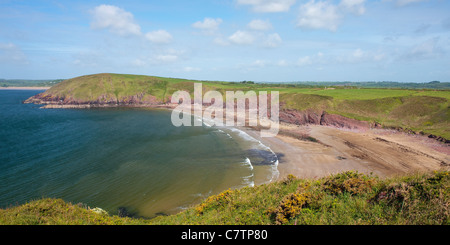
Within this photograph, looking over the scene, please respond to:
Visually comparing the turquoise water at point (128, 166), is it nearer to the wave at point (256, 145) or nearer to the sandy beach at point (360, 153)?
the wave at point (256, 145)

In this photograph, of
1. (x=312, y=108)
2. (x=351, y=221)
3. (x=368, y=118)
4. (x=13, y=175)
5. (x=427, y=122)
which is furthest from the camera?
(x=312, y=108)

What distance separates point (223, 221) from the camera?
36.0 feet

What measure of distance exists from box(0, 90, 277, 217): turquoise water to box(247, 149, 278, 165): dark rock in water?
167mm

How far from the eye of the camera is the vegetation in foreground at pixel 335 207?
812cm

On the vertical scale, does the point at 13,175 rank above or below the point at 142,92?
below

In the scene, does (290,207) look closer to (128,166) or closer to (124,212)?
(124,212)

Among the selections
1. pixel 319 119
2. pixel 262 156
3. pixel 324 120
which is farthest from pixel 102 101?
pixel 324 120

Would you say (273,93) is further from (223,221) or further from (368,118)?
(223,221)

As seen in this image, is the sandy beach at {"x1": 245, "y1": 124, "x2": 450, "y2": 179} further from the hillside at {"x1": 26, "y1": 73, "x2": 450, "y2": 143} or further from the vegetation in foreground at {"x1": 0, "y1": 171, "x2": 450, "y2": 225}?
the vegetation in foreground at {"x1": 0, "y1": 171, "x2": 450, "y2": 225}

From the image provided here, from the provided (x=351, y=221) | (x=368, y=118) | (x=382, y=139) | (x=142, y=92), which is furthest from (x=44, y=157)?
(x=142, y=92)

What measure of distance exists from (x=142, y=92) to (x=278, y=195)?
12298cm

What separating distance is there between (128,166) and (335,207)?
30.8 metres

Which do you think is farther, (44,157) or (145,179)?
(44,157)
